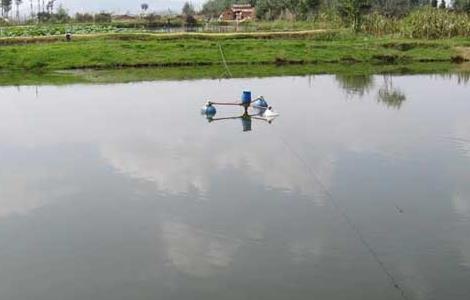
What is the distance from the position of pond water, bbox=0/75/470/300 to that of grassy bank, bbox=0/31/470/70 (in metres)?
13.4

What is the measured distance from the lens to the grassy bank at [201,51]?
3033 centimetres

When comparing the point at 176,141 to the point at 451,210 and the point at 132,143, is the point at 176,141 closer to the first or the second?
the point at 132,143

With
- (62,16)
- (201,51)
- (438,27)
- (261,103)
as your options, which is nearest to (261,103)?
(261,103)

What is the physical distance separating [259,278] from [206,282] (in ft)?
1.93

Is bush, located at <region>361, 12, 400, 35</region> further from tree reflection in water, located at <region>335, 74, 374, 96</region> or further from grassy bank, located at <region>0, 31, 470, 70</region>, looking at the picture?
tree reflection in water, located at <region>335, 74, 374, 96</region>

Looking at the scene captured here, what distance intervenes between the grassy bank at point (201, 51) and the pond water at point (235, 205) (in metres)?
13.4

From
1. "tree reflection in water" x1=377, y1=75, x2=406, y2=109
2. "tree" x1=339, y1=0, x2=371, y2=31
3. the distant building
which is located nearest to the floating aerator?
"tree reflection in water" x1=377, y1=75, x2=406, y2=109

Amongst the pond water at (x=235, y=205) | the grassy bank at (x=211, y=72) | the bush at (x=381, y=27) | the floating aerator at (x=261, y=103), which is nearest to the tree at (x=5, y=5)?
the bush at (x=381, y=27)

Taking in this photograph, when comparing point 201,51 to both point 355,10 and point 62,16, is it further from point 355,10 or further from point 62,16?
point 62,16

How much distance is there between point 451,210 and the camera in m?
8.83

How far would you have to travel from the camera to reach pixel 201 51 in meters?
32.2

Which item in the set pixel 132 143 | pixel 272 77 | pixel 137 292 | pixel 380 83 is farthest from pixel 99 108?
pixel 137 292

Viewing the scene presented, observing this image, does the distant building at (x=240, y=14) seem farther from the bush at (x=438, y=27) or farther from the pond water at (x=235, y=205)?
→ the pond water at (x=235, y=205)

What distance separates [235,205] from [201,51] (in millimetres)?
23830
